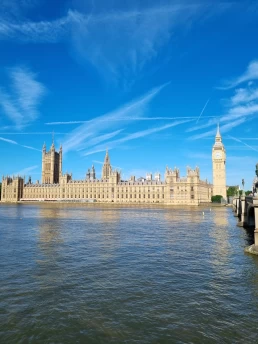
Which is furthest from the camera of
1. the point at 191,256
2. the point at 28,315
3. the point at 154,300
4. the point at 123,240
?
the point at 123,240

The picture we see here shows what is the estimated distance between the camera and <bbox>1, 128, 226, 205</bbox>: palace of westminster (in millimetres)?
154000

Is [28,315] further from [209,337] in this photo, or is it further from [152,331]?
[209,337]

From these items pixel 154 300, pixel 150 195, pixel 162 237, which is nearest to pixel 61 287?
pixel 154 300

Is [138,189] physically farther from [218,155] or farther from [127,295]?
[127,295]

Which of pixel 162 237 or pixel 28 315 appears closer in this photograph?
pixel 28 315

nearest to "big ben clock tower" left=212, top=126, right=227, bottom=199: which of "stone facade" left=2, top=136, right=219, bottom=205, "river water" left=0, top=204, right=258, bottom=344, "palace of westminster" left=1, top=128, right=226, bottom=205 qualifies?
"palace of westminster" left=1, top=128, right=226, bottom=205

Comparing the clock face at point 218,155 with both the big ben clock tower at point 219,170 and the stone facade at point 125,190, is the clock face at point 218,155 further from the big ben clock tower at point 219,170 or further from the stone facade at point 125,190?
the stone facade at point 125,190

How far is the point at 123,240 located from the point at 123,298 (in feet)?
56.6

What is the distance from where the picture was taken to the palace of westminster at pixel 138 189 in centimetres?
15400

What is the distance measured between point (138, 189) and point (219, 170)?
45223 mm

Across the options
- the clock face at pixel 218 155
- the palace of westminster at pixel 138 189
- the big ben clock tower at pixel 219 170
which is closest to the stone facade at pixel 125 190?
the palace of westminster at pixel 138 189

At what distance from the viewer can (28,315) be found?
520 inches

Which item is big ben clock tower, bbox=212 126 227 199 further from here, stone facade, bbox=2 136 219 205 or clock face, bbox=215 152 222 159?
stone facade, bbox=2 136 219 205

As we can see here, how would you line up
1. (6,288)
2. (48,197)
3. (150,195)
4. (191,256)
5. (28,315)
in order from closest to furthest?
(28,315)
(6,288)
(191,256)
(150,195)
(48,197)
